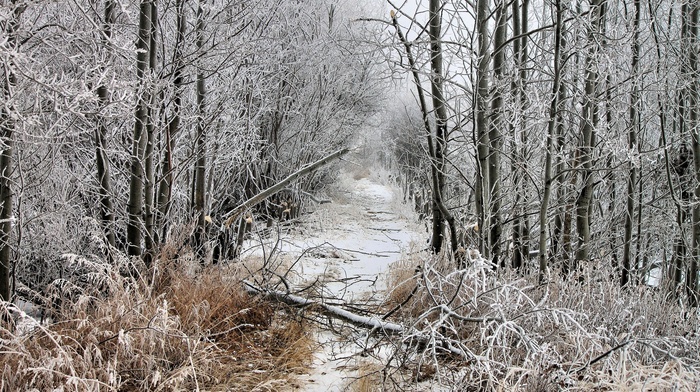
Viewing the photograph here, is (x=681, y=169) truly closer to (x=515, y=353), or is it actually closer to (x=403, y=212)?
(x=515, y=353)

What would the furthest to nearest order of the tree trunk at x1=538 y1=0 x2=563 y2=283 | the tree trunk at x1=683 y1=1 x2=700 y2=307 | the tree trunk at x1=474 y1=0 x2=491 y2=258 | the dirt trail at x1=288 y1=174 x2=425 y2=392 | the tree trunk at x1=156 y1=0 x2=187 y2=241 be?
1. the tree trunk at x1=683 y1=1 x2=700 y2=307
2. the tree trunk at x1=156 y1=0 x2=187 y2=241
3. the tree trunk at x1=474 y1=0 x2=491 y2=258
4. the tree trunk at x1=538 y1=0 x2=563 y2=283
5. the dirt trail at x1=288 y1=174 x2=425 y2=392

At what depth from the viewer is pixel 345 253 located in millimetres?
7566

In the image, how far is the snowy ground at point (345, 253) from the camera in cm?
313

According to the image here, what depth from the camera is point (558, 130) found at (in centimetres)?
620

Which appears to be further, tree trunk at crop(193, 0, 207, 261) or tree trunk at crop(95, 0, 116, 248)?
tree trunk at crop(193, 0, 207, 261)

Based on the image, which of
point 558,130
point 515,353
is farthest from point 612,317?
point 558,130

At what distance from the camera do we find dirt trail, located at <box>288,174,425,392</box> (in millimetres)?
3100

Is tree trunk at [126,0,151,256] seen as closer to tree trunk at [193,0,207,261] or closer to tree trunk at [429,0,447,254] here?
tree trunk at [193,0,207,261]

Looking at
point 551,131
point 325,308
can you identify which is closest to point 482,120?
point 551,131

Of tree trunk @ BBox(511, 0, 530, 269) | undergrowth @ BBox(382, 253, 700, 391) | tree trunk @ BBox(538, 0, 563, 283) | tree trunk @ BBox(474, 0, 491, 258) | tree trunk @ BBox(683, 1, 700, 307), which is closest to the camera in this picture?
undergrowth @ BBox(382, 253, 700, 391)

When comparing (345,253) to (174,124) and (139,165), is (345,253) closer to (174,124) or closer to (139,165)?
(174,124)

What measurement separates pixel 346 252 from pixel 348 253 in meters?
0.06

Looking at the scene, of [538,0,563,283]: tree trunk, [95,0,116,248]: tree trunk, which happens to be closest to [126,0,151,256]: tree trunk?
[95,0,116,248]: tree trunk

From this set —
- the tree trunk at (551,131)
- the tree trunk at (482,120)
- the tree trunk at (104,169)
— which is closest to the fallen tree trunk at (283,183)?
the tree trunk at (104,169)
